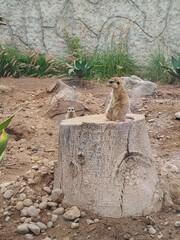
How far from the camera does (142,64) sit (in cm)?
740

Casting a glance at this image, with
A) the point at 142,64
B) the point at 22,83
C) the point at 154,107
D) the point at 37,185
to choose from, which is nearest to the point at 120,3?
the point at 142,64

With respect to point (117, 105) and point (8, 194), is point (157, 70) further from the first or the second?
point (8, 194)

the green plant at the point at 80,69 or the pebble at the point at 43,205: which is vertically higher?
the green plant at the point at 80,69

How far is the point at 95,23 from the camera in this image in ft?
25.6

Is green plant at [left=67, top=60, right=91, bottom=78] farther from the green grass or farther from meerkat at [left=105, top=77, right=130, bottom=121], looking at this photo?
meerkat at [left=105, top=77, right=130, bottom=121]

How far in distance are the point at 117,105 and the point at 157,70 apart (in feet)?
15.3

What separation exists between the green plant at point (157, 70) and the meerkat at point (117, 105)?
4256mm

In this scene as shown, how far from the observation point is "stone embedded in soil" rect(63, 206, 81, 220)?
7.55 feet

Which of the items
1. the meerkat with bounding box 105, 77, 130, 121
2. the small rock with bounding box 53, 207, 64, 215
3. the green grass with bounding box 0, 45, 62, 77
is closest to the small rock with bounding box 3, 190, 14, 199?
the small rock with bounding box 53, 207, 64, 215

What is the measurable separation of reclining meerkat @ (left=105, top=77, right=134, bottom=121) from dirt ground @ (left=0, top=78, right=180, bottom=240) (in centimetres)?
66

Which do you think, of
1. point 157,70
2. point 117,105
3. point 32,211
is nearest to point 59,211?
point 32,211

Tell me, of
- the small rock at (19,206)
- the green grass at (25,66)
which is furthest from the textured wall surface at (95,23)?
the small rock at (19,206)

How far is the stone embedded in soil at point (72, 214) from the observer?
2303 millimetres

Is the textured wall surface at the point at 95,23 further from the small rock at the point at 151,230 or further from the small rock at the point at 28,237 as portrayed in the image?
the small rock at the point at 28,237
